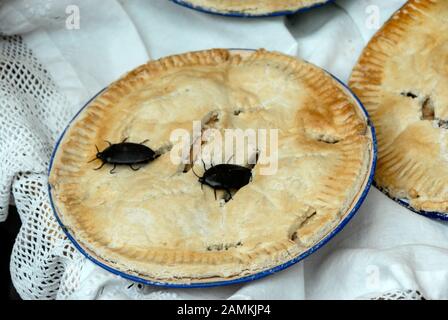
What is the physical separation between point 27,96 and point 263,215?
101cm

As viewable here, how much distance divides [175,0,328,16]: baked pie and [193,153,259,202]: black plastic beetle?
0.78 meters

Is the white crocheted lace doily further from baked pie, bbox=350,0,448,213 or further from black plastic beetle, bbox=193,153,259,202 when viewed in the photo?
baked pie, bbox=350,0,448,213

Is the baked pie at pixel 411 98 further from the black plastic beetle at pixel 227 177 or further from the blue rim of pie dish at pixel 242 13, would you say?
the black plastic beetle at pixel 227 177

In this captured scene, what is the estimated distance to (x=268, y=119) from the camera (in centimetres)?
186

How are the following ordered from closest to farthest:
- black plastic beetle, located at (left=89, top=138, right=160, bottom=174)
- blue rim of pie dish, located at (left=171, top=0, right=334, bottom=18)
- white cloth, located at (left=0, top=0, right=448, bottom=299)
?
white cloth, located at (left=0, top=0, right=448, bottom=299), black plastic beetle, located at (left=89, top=138, right=160, bottom=174), blue rim of pie dish, located at (left=171, top=0, right=334, bottom=18)

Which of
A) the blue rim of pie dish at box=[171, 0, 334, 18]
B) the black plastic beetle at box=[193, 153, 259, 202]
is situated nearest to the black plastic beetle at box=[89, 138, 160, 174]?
the black plastic beetle at box=[193, 153, 259, 202]

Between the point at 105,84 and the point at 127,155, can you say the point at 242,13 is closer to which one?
the point at 105,84

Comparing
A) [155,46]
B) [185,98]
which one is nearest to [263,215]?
[185,98]

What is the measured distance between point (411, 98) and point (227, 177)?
0.73m

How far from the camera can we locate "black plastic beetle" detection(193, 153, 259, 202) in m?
1.69

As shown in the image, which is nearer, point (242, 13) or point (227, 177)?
point (227, 177)

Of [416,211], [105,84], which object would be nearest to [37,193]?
[105,84]

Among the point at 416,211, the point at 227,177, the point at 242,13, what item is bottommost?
the point at 416,211

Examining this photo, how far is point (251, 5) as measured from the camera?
2.27 metres
